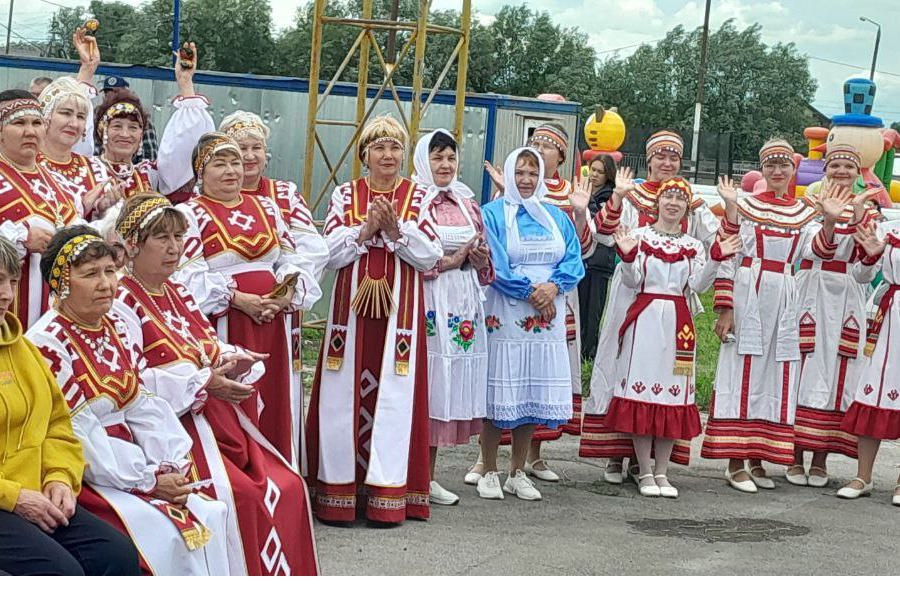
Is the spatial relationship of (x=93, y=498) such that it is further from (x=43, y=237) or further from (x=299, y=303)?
(x=299, y=303)

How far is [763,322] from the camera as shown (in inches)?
285

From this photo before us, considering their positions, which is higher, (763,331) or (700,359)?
(763,331)

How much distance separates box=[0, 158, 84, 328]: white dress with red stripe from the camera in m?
4.87

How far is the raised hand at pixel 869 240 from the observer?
7055 mm

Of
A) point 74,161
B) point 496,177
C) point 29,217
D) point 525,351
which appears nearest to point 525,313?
point 525,351

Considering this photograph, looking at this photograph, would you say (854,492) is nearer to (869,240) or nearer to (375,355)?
(869,240)

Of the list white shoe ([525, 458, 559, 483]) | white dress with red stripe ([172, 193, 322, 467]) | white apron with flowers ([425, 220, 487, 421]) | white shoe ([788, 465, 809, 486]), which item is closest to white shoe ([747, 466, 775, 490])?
white shoe ([788, 465, 809, 486])

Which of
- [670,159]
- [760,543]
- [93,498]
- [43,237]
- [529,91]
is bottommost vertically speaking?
[760,543]

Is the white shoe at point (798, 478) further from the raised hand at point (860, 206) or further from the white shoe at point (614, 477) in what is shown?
the raised hand at point (860, 206)

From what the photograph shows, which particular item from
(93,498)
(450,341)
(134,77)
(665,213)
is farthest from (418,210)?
(134,77)

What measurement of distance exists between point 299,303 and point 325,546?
3.47 feet

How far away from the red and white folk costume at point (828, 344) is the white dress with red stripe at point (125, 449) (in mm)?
4351

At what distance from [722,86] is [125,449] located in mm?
43731
